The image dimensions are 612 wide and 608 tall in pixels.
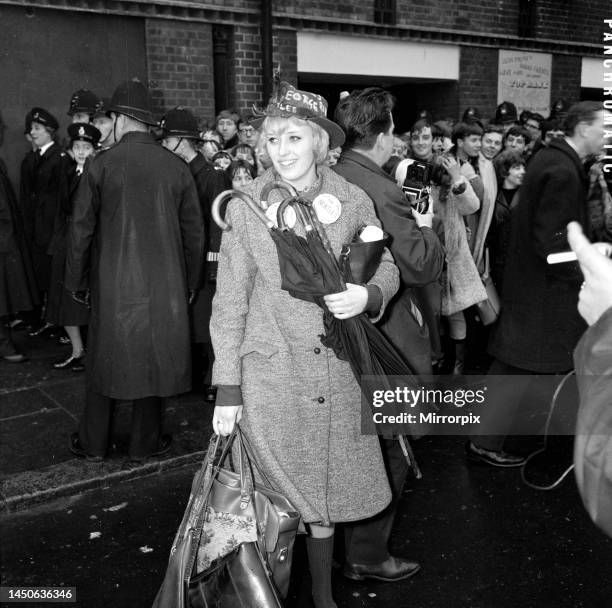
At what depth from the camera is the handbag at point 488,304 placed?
589 centimetres

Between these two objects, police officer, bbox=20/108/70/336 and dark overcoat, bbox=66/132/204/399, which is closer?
dark overcoat, bbox=66/132/204/399

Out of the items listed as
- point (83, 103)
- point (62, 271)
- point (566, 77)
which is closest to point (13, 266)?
point (62, 271)

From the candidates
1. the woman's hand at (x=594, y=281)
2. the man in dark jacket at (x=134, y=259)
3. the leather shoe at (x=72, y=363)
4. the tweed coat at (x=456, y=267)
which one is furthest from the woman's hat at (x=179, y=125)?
the woman's hand at (x=594, y=281)

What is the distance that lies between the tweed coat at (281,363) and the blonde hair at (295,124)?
4.3 inches

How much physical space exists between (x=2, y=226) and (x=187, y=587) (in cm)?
489

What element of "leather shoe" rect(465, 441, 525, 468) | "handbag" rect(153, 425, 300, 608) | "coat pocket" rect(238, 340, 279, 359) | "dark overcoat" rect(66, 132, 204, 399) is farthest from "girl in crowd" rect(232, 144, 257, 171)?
"handbag" rect(153, 425, 300, 608)

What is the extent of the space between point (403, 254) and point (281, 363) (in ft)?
2.46

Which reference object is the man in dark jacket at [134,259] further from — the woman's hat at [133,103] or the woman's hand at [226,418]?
the woman's hand at [226,418]

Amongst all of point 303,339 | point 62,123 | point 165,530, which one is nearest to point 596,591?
point 303,339

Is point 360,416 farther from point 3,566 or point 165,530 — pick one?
point 3,566

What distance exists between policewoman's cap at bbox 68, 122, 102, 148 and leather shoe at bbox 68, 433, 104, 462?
2.77 meters

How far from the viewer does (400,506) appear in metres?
4.21

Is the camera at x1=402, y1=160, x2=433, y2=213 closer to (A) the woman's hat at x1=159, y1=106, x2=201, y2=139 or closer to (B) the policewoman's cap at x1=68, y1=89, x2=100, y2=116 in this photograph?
(A) the woman's hat at x1=159, y1=106, x2=201, y2=139

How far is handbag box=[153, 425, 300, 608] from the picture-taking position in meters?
2.48
